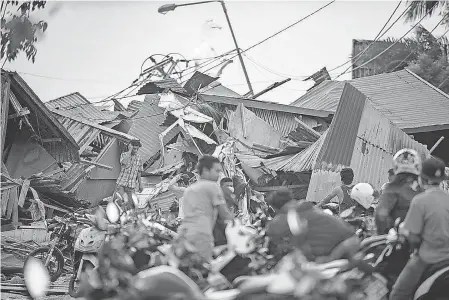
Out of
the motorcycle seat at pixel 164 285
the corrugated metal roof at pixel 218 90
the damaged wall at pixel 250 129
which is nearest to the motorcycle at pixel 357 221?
the motorcycle seat at pixel 164 285

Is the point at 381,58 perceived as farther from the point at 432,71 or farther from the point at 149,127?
the point at 149,127

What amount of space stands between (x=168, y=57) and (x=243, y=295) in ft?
69.8

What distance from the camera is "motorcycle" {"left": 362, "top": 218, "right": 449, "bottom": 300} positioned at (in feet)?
20.4

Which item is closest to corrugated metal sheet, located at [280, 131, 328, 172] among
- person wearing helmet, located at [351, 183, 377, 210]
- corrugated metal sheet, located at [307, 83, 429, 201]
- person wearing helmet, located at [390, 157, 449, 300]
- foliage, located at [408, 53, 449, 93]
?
corrugated metal sheet, located at [307, 83, 429, 201]

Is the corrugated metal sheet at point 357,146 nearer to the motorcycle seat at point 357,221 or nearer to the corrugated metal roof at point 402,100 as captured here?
the corrugated metal roof at point 402,100

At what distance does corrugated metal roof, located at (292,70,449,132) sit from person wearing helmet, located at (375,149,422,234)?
981 centimetres

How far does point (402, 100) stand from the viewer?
2005 cm

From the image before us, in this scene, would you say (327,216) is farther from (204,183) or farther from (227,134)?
(227,134)

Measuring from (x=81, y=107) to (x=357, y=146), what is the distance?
12533 mm

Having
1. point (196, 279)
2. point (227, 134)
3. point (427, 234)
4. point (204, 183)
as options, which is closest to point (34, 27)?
point (204, 183)

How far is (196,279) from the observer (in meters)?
5.71

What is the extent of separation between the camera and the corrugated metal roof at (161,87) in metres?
23.1

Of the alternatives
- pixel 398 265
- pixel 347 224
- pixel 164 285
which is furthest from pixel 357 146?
pixel 164 285

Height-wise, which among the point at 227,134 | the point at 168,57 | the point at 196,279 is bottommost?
the point at 196,279
